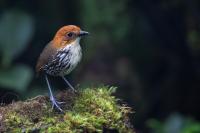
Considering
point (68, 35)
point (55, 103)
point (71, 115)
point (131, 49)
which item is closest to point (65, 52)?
point (68, 35)

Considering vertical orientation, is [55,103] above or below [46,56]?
below

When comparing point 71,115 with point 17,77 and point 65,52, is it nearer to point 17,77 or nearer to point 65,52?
point 65,52

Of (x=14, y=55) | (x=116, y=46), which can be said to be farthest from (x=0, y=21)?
(x=116, y=46)

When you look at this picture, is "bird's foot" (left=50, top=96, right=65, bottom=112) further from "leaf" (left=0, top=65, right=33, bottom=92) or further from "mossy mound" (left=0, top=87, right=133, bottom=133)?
"leaf" (left=0, top=65, right=33, bottom=92)

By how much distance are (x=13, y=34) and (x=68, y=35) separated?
2654 millimetres

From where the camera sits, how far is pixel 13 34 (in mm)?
7883

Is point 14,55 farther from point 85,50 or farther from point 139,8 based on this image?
point 139,8

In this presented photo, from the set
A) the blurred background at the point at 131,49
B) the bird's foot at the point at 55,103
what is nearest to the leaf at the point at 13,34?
the blurred background at the point at 131,49

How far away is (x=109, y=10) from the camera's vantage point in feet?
27.9

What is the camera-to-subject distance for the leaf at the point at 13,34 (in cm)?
784

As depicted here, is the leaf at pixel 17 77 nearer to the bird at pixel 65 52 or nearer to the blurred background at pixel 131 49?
the blurred background at pixel 131 49

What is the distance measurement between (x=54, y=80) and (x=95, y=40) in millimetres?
1214

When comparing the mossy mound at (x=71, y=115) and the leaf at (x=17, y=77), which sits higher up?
the mossy mound at (x=71, y=115)

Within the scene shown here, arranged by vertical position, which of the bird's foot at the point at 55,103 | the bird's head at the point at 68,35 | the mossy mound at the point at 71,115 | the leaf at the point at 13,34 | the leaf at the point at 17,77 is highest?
the bird's head at the point at 68,35
